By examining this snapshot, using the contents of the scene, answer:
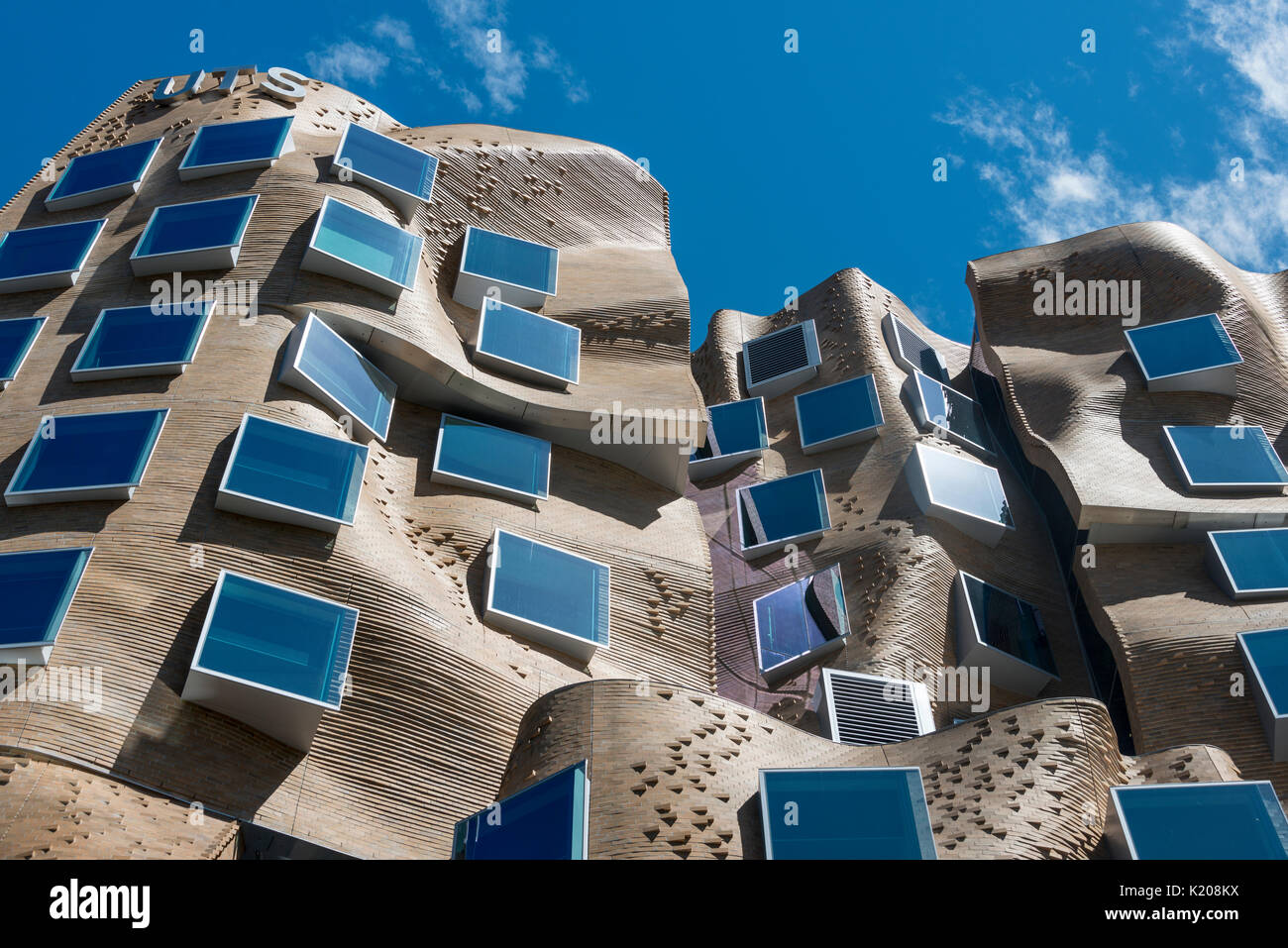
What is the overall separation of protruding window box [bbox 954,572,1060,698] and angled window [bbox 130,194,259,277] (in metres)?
12.4

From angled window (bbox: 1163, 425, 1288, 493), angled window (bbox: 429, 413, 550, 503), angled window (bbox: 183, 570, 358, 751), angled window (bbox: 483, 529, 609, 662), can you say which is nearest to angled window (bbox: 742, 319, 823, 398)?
angled window (bbox: 1163, 425, 1288, 493)

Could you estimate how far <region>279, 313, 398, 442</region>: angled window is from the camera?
17.0 metres

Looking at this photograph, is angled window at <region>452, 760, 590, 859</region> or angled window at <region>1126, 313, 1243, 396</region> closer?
angled window at <region>452, 760, 590, 859</region>

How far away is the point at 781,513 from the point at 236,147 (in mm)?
11319

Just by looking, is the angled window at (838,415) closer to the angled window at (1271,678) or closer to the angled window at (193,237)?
the angled window at (1271,678)

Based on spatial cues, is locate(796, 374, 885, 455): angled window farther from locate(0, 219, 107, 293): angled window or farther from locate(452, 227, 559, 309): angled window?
locate(0, 219, 107, 293): angled window

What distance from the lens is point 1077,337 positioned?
26000 mm

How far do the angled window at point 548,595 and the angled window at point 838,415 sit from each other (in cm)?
912

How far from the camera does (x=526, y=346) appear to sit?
2064 centimetres

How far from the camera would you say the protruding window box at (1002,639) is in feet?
67.1

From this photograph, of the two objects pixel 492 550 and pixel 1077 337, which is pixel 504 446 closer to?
Answer: pixel 492 550
